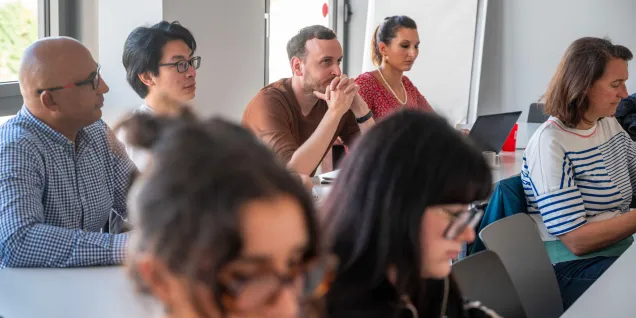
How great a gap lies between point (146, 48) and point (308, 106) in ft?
2.52

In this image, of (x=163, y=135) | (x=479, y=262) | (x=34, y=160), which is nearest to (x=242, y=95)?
A: (x=34, y=160)

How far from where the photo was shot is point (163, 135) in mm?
569

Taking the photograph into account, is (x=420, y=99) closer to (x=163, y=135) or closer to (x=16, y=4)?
(x=16, y=4)

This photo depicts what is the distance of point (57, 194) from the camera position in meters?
1.92

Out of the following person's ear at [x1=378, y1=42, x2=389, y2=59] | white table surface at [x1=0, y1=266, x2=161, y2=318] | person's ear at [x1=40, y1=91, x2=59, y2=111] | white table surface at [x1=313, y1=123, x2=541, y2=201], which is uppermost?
person's ear at [x1=378, y1=42, x2=389, y2=59]

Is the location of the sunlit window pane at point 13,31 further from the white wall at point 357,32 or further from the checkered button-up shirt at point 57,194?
the white wall at point 357,32

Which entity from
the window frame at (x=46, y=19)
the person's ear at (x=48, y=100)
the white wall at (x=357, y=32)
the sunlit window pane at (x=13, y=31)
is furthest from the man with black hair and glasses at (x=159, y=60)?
the white wall at (x=357, y=32)

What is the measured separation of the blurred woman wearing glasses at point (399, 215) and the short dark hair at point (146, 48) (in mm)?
1966

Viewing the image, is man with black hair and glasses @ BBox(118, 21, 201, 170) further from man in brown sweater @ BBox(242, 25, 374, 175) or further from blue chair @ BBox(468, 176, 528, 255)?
blue chair @ BBox(468, 176, 528, 255)

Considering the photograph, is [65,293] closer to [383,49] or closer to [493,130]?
[493,130]

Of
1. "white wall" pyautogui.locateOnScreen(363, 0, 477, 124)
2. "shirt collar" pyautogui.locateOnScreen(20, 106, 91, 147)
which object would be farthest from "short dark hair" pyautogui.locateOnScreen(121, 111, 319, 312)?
"white wall" pyautogui.locateOnScreen(363, 0, 477, 124)

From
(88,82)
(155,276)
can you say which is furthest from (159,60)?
(155,276)

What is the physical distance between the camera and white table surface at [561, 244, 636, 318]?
147cm

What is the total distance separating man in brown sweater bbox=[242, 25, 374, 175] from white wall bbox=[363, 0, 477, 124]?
2.75 metres
